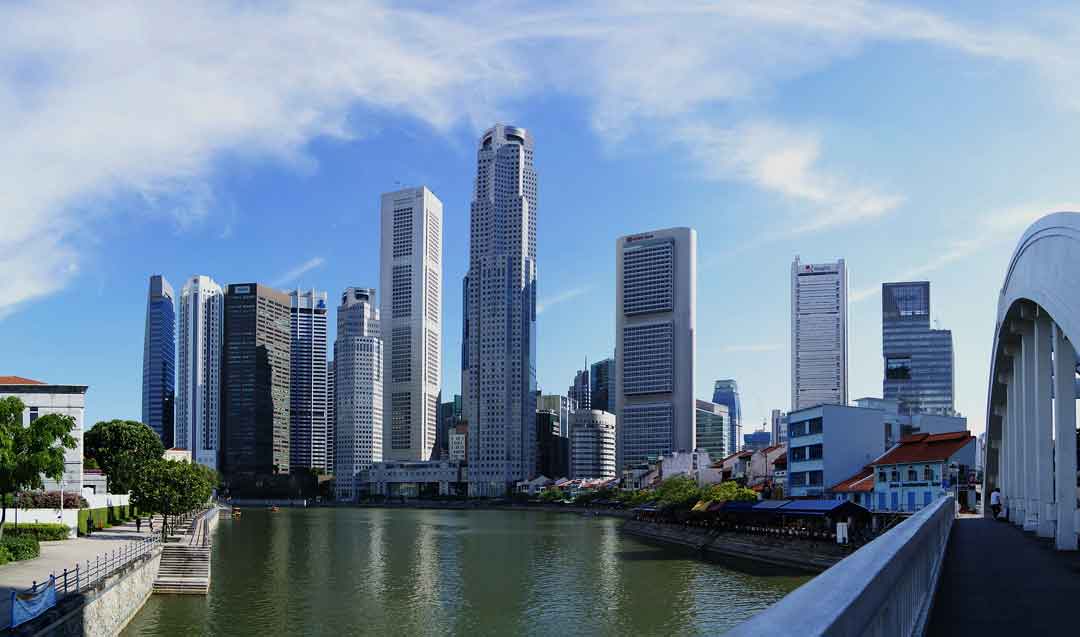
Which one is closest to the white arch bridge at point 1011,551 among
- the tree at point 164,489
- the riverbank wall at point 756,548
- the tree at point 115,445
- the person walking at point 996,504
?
the person walking at point 996,504

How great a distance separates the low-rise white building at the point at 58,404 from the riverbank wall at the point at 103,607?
24.3 m

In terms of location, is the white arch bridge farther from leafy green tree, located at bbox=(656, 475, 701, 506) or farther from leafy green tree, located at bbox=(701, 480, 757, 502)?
leafy green tree, located at bbox=(656, 475, 701, 506)

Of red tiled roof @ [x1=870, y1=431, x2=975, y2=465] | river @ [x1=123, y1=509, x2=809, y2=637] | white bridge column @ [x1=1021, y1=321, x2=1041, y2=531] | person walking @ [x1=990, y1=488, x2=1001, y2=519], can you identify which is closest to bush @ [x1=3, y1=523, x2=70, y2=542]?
river @ [x1=123, y1=509, x2=809, y2=637]

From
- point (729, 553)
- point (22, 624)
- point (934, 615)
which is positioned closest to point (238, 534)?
point (729, 553)

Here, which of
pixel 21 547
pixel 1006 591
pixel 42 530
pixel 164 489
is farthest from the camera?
pixel 164 489

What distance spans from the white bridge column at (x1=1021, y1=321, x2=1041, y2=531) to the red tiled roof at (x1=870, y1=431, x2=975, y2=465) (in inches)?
1540

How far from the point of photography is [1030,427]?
33.7 metres

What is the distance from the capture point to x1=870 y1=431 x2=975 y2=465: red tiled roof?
240 ft

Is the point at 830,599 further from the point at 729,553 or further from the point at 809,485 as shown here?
the point at 809,485

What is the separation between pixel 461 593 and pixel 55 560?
20.7 m

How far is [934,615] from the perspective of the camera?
41.5 ft

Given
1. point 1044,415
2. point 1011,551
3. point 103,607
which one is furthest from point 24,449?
point 1044,415

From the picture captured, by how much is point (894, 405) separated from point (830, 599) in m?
138

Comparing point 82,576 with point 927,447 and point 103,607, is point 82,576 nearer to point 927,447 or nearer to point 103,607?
point 103,607
